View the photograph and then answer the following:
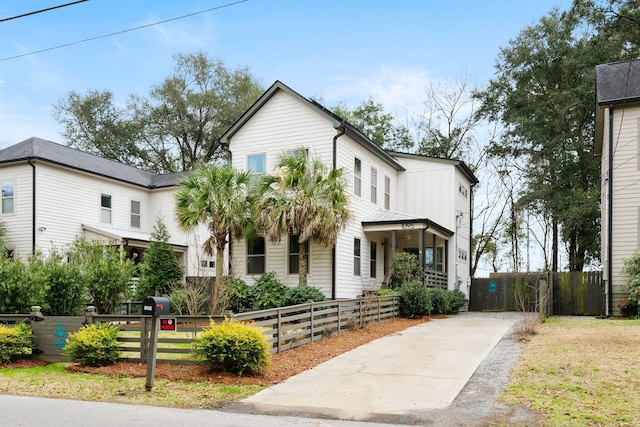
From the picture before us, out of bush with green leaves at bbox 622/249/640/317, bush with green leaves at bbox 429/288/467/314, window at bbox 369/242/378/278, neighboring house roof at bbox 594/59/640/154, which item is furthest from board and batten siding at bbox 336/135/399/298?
bush with green leaves at bbox 622/249/640/317

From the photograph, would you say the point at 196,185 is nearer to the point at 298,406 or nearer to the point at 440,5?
the point at 440,5

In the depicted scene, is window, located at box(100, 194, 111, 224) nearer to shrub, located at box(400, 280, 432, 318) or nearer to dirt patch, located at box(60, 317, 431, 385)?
shrub, located at box(400, 280, 432, 318)

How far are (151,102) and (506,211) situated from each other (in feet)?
83.7

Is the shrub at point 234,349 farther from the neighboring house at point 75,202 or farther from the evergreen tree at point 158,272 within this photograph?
the evergreen tree at point 158,272

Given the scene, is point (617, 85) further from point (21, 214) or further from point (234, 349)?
point (21, 214)

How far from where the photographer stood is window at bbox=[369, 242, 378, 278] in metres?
21.6

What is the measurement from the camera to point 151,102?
39719 mm

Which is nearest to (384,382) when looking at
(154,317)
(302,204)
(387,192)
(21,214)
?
(154,317)

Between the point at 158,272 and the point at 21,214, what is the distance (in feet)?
20.1

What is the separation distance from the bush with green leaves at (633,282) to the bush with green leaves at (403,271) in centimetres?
638

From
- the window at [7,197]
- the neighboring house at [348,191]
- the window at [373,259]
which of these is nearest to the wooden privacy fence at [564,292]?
the neighboring house at [348,191]

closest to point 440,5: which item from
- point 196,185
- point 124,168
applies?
point 196,185

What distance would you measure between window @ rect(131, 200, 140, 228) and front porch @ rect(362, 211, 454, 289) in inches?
455

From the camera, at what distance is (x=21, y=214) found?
21297 mm
